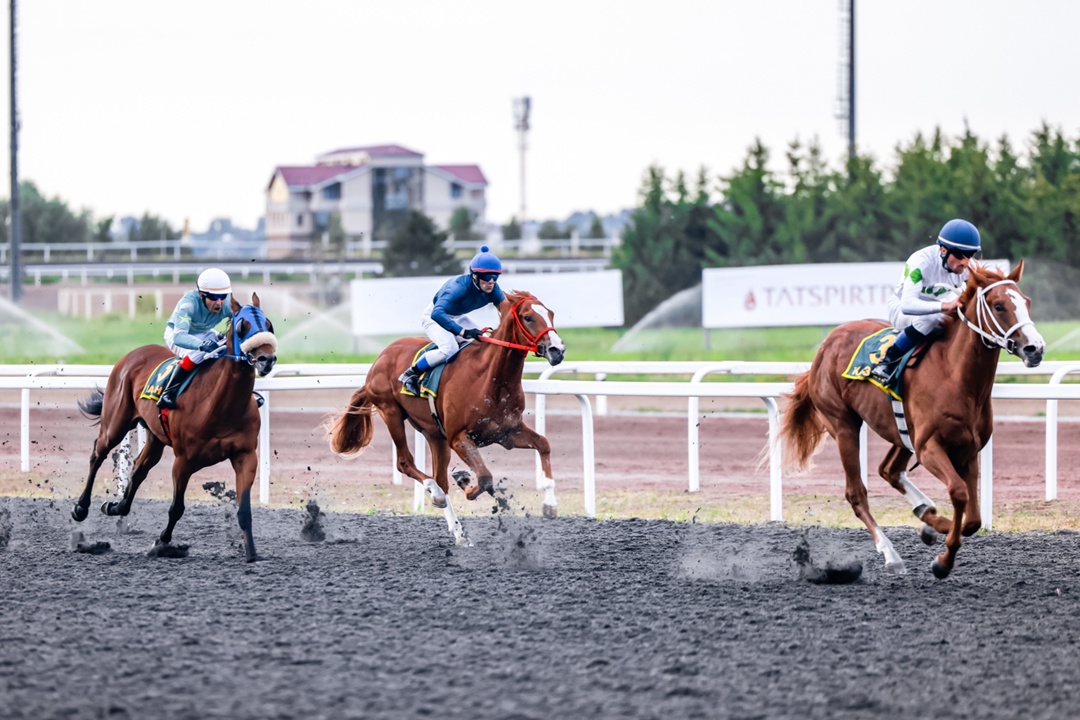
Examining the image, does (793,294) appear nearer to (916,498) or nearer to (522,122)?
(916,498)

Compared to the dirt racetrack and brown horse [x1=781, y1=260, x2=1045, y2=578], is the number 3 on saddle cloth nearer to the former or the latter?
brown horse [x1=781, y1=260, x2=1045, y2=578]

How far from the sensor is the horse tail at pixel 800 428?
25.8ft

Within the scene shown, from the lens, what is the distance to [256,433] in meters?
7.57

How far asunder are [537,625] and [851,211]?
2299 centimetres

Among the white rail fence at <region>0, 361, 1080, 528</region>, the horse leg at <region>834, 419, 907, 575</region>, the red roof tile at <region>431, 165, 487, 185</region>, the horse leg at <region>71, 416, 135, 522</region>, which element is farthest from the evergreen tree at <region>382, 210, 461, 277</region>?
the red roof tile at <region>431, 165, 487, 185</region>

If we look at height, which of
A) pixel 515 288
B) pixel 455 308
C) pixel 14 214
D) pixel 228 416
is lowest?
pixel 228 416

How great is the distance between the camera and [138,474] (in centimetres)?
804

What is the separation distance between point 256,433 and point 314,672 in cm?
307

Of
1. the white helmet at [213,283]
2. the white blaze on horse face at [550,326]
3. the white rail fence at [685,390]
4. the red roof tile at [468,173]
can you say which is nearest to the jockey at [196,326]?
the white helmet at [213,283]

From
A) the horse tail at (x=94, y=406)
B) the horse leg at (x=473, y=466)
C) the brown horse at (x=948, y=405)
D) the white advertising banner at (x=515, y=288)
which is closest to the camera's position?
the brown horse at (x=948, y=405)

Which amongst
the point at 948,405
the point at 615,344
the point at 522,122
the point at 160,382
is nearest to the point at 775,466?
the point at 948,405

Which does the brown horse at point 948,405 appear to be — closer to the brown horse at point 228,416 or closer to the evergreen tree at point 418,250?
the brown horse at point 228,416

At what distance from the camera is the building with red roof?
193 ft

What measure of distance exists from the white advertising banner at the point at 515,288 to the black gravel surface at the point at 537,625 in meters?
12.7
